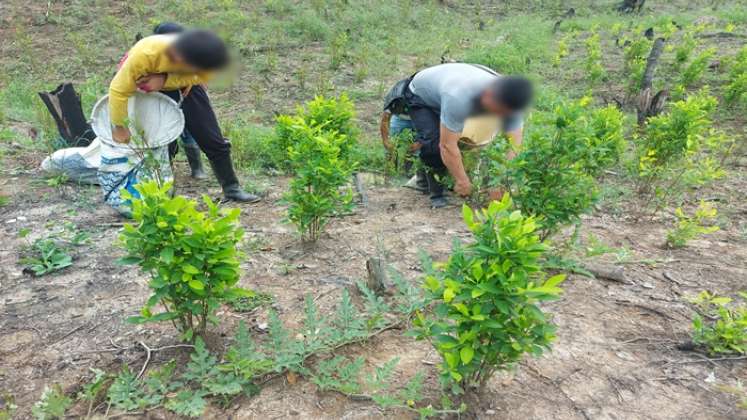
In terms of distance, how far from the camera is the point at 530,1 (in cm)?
1451

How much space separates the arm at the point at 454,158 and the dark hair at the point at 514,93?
1.75 ft

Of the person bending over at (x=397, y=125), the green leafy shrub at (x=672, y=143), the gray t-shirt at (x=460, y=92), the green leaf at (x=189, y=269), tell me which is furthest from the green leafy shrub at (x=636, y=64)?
the green leaf at (x=189, y=269)

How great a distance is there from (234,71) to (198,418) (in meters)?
2.09

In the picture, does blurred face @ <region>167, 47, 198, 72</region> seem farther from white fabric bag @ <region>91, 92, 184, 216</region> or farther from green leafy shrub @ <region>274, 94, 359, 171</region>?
green leafy shrub @ <region>274, 94, 359, 171</region>

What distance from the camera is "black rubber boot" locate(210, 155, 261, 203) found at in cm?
369

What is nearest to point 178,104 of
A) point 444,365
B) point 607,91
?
point 444,365

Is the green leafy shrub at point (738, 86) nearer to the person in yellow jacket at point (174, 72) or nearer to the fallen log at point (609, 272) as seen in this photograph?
the fallen log at point (609, 272)

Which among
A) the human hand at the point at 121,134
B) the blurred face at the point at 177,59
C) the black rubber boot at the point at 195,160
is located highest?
the blurred face at the point at 177,59

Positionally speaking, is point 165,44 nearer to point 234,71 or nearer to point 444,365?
point 234,71

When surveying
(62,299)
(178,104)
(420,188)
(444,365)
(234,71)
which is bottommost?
(420,188)

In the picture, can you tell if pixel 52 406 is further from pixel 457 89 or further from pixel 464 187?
pixel 457 89

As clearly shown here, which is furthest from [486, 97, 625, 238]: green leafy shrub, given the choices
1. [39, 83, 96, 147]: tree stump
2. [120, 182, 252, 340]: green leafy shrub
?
[39, 83, 96, 147]: tree stump

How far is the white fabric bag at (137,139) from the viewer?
3094 millimetres

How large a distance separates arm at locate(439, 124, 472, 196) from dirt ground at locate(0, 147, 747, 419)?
272mm
